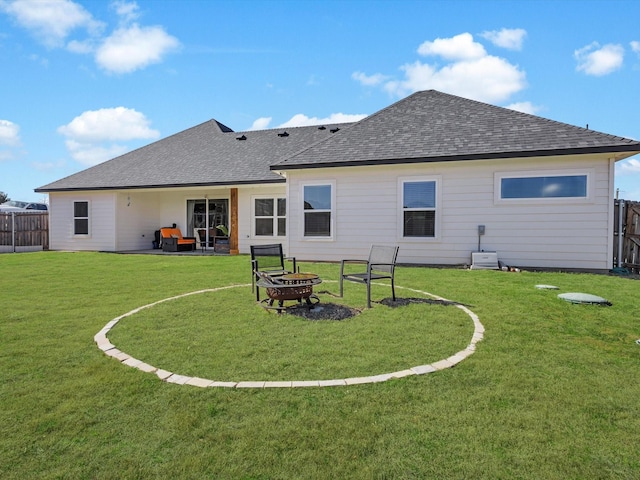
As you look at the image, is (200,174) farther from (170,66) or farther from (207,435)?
(207,435)

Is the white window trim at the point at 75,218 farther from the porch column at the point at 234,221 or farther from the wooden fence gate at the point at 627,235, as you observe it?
the wooden fence gate at the point at 627,235

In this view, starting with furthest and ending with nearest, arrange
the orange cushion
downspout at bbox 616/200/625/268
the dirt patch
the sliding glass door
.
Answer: the sliding glass door, the orange cushion, downspout at bbox 616/200/625/268, the dirt patch

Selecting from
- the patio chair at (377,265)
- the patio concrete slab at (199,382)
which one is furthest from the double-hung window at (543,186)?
the patio concrete slab at (199,382)

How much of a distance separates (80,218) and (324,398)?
18.2 m

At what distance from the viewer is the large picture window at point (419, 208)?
10.6 meters

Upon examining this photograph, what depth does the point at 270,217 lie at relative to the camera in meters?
15.1

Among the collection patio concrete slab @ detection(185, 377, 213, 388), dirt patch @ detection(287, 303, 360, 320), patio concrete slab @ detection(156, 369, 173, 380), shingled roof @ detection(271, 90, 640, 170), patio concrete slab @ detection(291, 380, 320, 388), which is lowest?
patio concrete slab @ detection(156, 369, 173, 380)

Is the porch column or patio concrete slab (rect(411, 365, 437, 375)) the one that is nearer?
patio concrete slab (rect(411, 365, 437, 375))

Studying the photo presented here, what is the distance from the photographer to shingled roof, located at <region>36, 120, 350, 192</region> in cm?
1513

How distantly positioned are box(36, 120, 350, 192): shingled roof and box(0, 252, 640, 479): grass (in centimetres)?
1002

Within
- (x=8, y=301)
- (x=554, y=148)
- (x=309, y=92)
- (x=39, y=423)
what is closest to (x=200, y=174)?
(x=309, y=92)

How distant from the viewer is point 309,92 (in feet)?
45.6

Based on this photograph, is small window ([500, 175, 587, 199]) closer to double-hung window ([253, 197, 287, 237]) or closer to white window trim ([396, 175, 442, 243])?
white window trim ([396, 175, 442, 243])

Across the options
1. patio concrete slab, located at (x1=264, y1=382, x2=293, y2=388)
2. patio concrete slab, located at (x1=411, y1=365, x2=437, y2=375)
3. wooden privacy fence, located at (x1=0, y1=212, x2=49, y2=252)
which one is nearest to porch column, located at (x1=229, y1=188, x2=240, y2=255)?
wooden privacy fence, located at (x1=0, y1=212, x2=49, y2=252)
